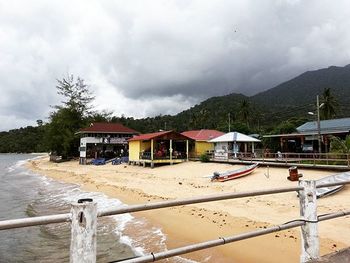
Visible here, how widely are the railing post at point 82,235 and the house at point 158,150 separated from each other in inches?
1333

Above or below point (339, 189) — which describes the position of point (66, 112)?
above

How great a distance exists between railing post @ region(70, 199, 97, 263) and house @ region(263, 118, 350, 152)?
33.2m

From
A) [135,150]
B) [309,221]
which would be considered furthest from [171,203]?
[135,150]

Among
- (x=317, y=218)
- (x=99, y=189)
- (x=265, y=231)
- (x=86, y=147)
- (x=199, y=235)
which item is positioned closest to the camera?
(x=265, y=231)

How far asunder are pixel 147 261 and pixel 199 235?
775cm

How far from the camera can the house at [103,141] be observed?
52.4 m

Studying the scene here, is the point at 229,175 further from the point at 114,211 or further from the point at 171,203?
the point at 114,211

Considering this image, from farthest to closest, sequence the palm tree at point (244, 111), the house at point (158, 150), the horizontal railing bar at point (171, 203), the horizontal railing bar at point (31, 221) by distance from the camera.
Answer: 1. the palm tree at point (244, 111)
2. the house at point (158, 150)
3. the horizontal railing bar at point (171, 203)
4. the horizontal railing bar at point (31, 221)

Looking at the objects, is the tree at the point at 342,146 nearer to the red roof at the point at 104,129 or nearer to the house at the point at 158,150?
the house at the point at 158,150

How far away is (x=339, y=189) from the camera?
13961mm

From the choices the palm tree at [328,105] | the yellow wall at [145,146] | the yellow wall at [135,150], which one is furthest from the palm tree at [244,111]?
the yellow wall at [145,146]

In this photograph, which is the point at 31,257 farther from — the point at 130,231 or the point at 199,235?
the point at 199,235

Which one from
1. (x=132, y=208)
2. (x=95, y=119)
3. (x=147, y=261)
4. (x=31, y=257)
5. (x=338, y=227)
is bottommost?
(x=31, y=257)

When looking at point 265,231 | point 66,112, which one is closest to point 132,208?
point 265,231
